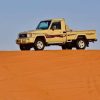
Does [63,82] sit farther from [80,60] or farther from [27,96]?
[80,60]

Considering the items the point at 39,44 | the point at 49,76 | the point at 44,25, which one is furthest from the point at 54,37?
the point at 49,76

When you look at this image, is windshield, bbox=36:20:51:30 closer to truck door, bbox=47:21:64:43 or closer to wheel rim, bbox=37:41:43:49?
truck door, bbox=47:21:64:43

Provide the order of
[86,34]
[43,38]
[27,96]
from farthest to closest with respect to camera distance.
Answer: [86,34] < [43,38] < [27,96]

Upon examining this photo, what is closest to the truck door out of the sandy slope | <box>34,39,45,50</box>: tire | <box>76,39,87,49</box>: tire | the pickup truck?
the pickup truck

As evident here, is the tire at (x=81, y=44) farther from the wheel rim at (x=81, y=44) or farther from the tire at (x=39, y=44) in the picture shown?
the tire at (x=39, y=44)

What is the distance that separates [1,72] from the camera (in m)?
20.4

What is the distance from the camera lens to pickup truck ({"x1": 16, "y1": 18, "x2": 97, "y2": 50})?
1088 inches

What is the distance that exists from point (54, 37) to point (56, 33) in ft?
0.80

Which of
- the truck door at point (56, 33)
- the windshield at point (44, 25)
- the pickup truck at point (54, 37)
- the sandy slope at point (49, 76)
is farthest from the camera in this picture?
the windshield at point (44, 25)

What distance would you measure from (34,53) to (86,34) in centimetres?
624

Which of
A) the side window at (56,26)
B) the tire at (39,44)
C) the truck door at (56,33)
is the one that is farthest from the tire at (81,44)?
the tire at (39,44)

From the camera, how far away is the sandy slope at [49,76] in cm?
1852

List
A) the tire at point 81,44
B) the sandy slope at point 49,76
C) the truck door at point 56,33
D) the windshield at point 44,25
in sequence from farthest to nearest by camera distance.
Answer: the tire at point 81,44 → the windshield at point 44,25 → the truck door at point 56,33 → the sandy slope at point 49,76

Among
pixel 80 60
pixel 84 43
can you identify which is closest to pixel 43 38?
pixel 84 43
